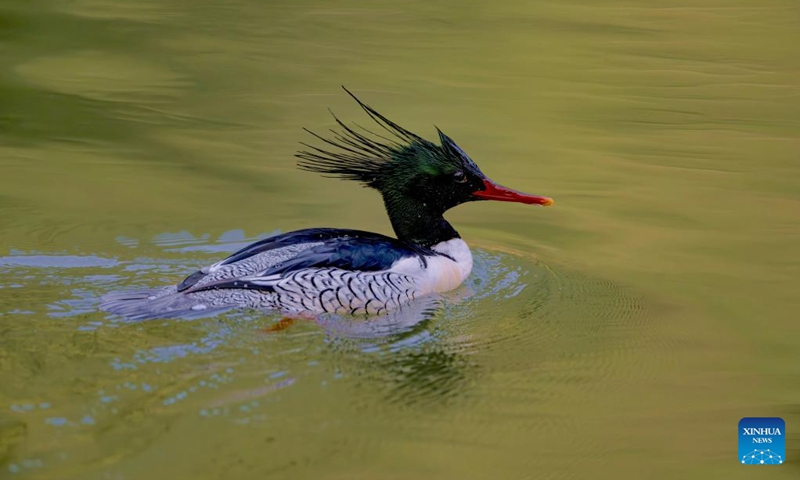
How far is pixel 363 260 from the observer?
6.78 m

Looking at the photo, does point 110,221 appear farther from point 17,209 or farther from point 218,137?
point 218,137

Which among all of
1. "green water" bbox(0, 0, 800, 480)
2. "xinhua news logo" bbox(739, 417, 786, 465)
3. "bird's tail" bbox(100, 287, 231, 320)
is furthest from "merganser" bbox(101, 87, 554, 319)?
"xinhua news logo" bbox(739, 417, 786, 465)

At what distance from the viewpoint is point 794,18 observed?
14.7 metres

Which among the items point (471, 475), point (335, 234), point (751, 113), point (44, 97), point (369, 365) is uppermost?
point (44, 97)

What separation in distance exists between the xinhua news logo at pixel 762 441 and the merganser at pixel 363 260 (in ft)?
7.37

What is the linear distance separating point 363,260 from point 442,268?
0.64 m

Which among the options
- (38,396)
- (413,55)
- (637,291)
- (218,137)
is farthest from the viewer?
(413,55)

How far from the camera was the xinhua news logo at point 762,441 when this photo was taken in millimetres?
5410

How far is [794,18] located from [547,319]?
9.67m

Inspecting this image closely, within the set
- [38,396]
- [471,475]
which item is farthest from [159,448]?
[471,475]

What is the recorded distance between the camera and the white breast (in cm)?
698

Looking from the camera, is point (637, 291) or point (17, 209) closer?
point (637, 291)

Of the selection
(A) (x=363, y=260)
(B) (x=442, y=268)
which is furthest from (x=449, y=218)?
(A) (x=363, y=260)

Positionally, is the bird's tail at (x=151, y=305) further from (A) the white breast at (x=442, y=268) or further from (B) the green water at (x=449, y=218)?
(A) the white breast at (x=442, y=268)
